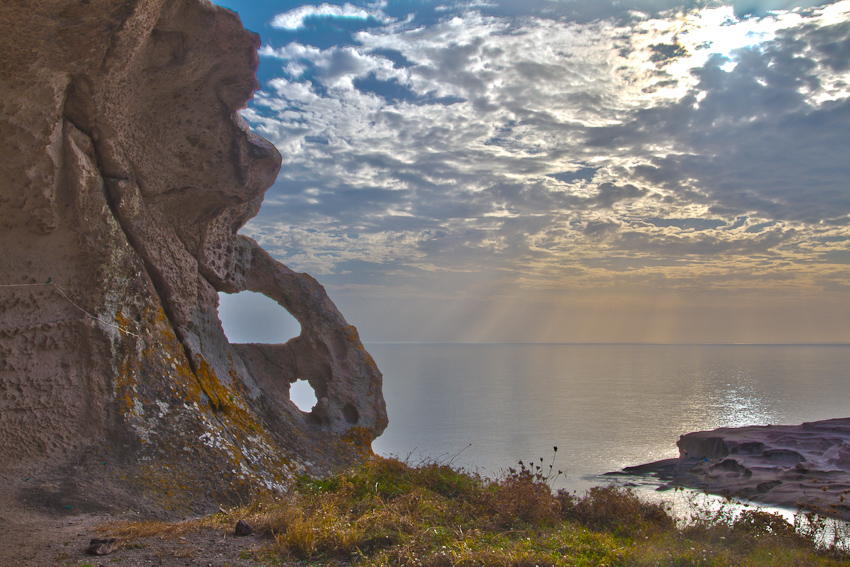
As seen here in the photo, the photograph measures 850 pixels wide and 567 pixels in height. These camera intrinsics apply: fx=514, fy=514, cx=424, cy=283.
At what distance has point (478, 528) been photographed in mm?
6742

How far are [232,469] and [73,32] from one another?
240 inches

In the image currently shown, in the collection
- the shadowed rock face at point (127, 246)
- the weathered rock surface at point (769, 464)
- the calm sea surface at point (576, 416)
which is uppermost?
the shadowed rock face at point (127, 246)

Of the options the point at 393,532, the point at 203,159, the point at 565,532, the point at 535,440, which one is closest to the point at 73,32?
the point at 203,159

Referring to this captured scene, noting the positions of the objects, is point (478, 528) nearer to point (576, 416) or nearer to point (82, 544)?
point (82, 544)

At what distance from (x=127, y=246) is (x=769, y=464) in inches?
866

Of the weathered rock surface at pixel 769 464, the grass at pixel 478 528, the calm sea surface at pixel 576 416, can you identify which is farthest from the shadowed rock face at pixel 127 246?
the weathered rock surface at pixel 769 464

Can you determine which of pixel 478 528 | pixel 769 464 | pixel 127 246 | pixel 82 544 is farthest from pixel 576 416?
pixel 82 544

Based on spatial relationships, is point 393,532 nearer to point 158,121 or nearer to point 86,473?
point 86,473

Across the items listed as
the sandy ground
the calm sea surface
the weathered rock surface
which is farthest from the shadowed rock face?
the weathered rock surface

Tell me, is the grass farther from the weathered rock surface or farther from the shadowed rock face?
the weathered rock surface

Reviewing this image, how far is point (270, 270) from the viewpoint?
1194 cm

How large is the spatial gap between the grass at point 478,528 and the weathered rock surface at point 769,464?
889cm

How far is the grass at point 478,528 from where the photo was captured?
5293mm

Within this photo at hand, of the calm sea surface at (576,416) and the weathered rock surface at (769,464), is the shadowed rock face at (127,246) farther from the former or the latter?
the weathered rock surface at (769,464)
